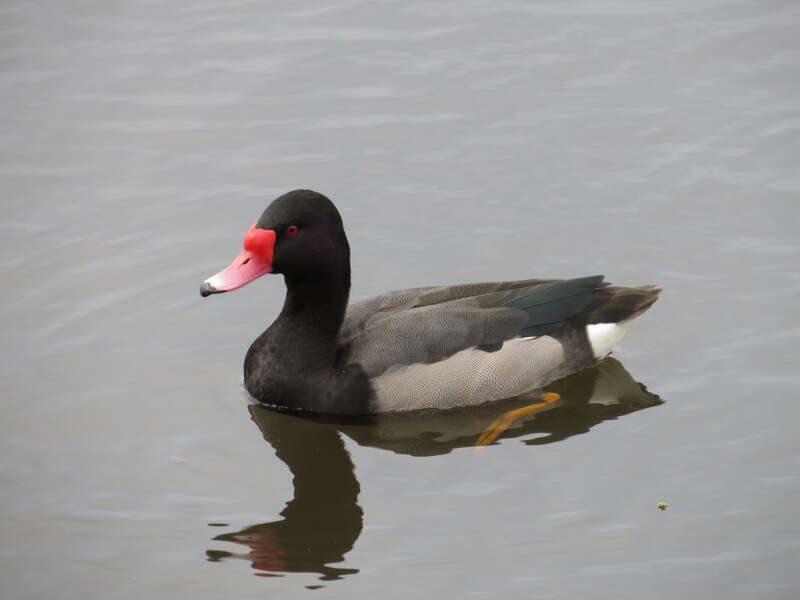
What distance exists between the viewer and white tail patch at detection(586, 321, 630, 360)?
9.43 m

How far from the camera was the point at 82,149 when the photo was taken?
1205 cm

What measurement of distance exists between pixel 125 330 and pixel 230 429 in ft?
5.09

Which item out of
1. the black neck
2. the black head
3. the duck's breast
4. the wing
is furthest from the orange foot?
the black head

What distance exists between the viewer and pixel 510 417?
9016 mm

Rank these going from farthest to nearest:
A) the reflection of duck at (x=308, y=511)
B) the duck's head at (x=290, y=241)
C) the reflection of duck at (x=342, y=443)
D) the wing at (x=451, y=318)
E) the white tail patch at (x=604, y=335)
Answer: the white tail patch at (x=604, y=335)
the wing at (x=451, y=318)
the duck's head at (x=290, y=241)
the reflection of duck at (x=342, y=443)
the reflection of duck at (x=308, y=511)

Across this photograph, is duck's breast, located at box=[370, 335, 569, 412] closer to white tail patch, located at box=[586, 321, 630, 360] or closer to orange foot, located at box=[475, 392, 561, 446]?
orange foot, located at box=[475, 392, 561, 446]

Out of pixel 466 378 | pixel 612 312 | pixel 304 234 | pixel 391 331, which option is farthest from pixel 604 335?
pixel 304 234

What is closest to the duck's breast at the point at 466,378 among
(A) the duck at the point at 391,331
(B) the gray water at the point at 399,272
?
(A) the duck at the point at 391,331

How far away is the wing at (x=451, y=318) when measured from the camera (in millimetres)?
9047

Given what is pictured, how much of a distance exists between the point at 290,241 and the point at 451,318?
48.8 inches

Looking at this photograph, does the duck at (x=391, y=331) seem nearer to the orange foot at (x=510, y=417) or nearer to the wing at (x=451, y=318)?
the wing at (x=451, y=318)

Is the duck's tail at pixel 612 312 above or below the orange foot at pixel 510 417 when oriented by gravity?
above

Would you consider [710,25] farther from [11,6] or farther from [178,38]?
[11,6]

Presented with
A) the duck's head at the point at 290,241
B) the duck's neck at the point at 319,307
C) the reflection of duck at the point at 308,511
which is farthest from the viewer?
the duck's neck at the point at 319,307
